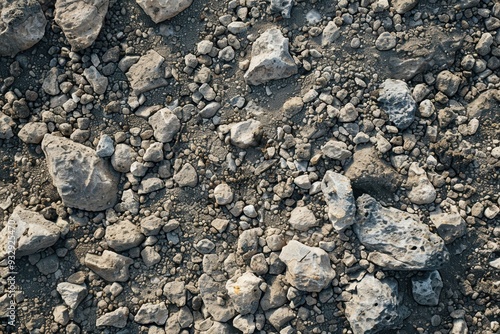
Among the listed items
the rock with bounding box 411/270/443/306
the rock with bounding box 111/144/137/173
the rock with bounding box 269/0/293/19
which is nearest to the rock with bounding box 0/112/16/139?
the rock with bounding box 111/144/137/173

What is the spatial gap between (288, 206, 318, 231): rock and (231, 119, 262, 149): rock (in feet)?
1.95

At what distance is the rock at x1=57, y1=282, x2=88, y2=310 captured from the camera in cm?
410

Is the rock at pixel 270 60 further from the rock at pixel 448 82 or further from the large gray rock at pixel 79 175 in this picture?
the large gray rock at pixel 79 175

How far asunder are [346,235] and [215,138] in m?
1.21

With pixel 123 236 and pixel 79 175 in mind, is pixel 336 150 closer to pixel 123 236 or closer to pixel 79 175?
pixel 123 236

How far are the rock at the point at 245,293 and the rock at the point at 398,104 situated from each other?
155cm

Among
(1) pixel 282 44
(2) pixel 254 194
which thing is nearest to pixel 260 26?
(1) pixel 282 44

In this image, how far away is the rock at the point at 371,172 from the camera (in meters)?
4.04

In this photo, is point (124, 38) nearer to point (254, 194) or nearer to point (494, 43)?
point (254, 194)

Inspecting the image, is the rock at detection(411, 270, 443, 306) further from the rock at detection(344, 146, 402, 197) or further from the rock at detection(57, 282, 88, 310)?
the rock at detection(57, 282, 88, 310)

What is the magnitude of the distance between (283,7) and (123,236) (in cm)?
211

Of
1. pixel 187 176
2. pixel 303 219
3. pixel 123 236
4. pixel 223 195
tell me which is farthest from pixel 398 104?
pixel 123 236

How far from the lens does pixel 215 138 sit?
4.21m

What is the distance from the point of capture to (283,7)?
167 inches
